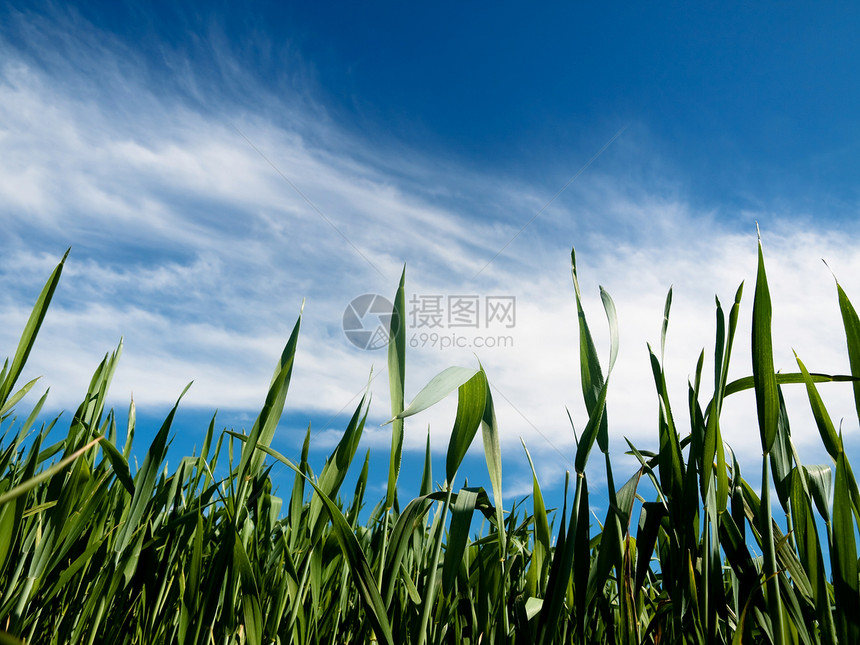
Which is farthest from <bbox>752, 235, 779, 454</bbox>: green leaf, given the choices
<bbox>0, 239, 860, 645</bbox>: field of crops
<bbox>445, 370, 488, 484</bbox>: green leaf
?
<bbox>445, 370, 488, 484</bbox>: green leaf

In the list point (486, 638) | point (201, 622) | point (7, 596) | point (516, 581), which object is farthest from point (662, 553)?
point (7, 596)

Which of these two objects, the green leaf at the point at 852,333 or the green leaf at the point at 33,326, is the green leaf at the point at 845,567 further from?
the green leaf at the point at 33,326

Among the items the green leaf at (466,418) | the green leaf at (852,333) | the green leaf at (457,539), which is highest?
the green leaf at (852,333)

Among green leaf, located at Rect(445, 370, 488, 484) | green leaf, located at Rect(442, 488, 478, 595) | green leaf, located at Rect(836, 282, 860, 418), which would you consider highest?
green leaf, located at Rect(836, 282, 860, 418)

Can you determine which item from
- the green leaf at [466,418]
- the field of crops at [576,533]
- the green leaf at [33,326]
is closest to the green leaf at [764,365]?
the field of crops at [576,533]

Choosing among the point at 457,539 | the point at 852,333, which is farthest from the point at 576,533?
the point at 852,333

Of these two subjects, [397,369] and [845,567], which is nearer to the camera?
[845,567]

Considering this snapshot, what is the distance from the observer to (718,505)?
550mm

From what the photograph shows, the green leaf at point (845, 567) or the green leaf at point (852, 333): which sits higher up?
the green leaf at point (852, 333)

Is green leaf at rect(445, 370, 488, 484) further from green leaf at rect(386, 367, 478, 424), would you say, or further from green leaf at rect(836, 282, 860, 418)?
green leaf at rect(836, 282, 860, 418)

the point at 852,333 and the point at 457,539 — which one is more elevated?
the point at 852,333

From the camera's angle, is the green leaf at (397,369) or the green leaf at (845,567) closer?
the green leaf at (845,567)

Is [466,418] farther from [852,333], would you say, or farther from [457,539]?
[852,333]

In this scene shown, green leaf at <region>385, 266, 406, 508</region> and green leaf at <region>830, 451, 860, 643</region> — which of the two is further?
green leaf at <region>385, 266, 406, 508</region>
